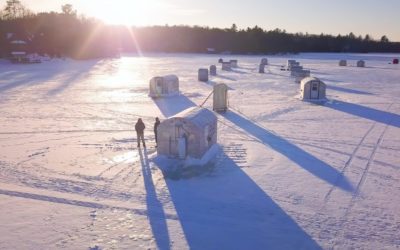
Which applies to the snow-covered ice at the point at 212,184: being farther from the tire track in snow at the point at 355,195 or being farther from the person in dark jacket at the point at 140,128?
the person in dark jacket at the point at 140,128

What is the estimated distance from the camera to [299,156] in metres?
15.4

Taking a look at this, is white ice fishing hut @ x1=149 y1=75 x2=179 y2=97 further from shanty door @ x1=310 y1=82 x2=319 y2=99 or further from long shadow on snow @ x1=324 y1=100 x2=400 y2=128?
long shadow on snow @ x1=324 y1=100 x2=400 y2=128

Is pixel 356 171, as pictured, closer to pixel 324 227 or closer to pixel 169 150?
pixel 324 227

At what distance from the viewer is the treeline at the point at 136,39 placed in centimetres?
7675

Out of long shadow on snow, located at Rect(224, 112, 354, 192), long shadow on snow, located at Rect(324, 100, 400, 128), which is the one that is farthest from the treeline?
long shadow on snow, located at Rect(224, 112, 354, 192)

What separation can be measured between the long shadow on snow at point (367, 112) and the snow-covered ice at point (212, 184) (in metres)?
0.11

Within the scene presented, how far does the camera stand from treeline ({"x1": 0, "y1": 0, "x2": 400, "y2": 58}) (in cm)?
7675

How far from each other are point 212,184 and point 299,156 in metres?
4.51

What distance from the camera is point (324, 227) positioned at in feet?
31.7

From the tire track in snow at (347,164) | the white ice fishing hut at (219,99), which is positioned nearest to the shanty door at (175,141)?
the tire track in snow at (347,164)

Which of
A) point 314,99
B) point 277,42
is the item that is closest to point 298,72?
point 314,99

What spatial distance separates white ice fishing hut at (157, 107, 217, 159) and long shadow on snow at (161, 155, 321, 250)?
63.4 inches

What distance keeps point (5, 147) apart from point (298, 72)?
32088 mm

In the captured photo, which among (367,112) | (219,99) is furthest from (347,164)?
(367,112)
